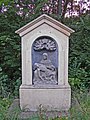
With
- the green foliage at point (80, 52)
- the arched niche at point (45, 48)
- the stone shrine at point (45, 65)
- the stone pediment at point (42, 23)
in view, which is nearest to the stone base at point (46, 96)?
the stone shrine at point (45, 65)

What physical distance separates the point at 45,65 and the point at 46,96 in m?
0.62

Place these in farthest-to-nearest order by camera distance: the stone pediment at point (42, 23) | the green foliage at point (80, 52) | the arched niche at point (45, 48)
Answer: the green foliage at point (80, 52)
the arched niche at point (45, 48)
the stone pediment at point (42, 23)

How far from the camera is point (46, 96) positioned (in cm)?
560

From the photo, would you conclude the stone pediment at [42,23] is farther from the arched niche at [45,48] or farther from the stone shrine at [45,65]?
the arched niche at [45,48]

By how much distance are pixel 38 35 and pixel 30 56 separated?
44cm

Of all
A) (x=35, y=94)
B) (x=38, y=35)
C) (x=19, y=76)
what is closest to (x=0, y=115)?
(x=35, y=94)

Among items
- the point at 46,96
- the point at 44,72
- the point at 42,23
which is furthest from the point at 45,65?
the point at 42,23

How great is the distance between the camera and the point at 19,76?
347 inches

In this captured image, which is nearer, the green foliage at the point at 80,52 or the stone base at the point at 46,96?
the stone base at the point at 46,96

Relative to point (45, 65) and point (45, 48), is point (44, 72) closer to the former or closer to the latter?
point (45, 65)

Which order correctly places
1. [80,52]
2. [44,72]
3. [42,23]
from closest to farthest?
[42,23], [44,72], [80,52]

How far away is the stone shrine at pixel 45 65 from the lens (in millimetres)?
5586

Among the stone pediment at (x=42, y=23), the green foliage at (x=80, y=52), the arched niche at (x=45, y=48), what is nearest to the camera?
the stone pediment at (x=42, y=23)

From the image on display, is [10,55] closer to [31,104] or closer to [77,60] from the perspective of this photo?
[77,60]
